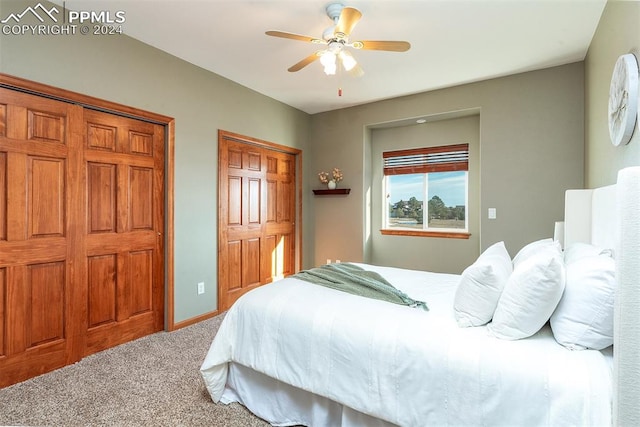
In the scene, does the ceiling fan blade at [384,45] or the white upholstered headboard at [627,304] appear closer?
the white upholstered headboard at [627,304]

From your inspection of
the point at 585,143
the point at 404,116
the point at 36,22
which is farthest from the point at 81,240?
the point at 585,143

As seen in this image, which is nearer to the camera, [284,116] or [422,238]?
[422,238]

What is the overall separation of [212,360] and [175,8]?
7.91 ft

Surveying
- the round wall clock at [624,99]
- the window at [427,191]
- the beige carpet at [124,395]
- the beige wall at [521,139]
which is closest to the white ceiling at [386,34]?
the beige wall at [521,139]

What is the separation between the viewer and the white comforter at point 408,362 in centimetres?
112

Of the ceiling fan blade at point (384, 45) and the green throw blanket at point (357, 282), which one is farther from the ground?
the ceiling fan blade at point (384, 45)

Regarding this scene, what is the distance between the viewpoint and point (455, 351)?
1282 millimetres

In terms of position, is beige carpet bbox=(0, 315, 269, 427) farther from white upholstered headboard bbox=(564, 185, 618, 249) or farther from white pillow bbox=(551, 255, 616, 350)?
white upholstered headboard bbox=(564, 185, 618, 249)

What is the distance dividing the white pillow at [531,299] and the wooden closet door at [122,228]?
2.81m

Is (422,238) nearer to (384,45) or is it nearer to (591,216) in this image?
(591,216)

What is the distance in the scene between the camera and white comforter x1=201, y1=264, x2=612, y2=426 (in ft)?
3.67

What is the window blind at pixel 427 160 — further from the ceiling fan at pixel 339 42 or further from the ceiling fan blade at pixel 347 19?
the ceiling fan blade at pixel 347 19

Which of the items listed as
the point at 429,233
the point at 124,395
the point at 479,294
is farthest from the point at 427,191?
the point at 124,395

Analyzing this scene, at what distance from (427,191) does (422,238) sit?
65 cm
